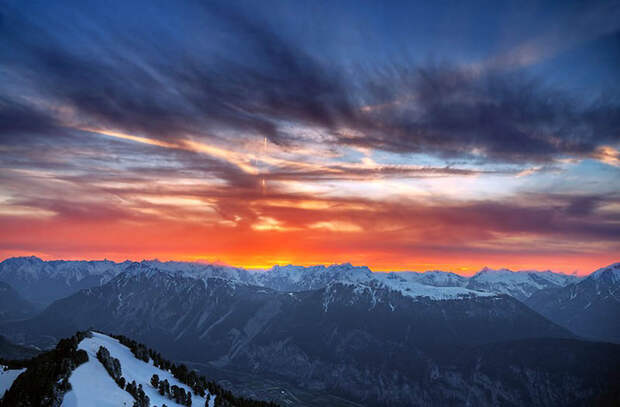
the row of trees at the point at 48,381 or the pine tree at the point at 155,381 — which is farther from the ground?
the row of trees at the point at 48,381

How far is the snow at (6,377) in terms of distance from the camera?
13560 centimetres

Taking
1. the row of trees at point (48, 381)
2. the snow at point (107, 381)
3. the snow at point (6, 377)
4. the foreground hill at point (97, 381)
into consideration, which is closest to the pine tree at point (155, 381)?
the foreground hill at point (97, 381)

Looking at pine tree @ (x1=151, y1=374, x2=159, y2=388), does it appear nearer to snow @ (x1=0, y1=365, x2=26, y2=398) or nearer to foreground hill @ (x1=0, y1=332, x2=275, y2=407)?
foreground hill @ (x1=0, y1=332, x2=275, y2=407)

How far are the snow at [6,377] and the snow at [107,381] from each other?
22.8 metres

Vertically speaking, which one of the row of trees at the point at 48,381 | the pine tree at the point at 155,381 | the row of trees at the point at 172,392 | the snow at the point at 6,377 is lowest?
the row of trees at the point at 172,392

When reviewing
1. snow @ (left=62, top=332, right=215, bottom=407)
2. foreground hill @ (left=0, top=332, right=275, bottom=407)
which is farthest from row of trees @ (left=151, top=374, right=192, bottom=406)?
snow @ (left=62, top=332, right=215, bottom=407)

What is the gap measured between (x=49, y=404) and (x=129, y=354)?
84242 millimetres

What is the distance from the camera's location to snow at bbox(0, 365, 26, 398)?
5339 inches

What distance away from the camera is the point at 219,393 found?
194 metres

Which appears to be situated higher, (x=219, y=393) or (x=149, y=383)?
(x=149, y=383)

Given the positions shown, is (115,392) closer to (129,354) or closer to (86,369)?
(86,369)

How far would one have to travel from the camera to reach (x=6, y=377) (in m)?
148

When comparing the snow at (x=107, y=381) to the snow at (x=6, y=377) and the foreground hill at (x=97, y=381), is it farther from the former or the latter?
the snow at (x=6, y=377)

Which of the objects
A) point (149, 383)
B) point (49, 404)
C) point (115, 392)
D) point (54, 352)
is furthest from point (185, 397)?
point (49, 404)
